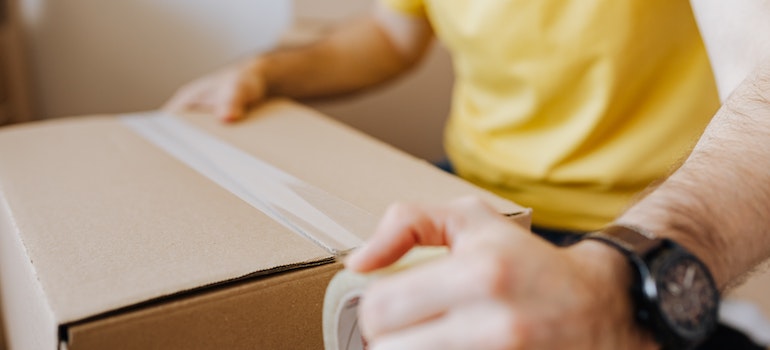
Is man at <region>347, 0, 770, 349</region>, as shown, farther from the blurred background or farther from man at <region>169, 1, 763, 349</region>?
the blurred background

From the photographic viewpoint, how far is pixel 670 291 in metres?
0.29

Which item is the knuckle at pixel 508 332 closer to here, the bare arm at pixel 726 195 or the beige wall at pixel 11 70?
the bare arm at pixel 726 195

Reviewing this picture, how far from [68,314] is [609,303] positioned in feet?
0.83

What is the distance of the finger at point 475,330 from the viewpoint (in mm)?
252

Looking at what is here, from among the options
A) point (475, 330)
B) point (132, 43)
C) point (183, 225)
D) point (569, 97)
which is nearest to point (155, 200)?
point (183, 225)

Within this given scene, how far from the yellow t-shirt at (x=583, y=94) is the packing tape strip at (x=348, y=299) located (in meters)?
0.40

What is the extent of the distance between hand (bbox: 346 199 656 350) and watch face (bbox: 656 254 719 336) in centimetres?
1

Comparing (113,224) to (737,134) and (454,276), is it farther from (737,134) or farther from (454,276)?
(737,134)

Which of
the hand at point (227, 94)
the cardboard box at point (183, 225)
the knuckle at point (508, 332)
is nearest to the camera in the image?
the knuckle at point (508, 332)

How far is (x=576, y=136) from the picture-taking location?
0.71 m

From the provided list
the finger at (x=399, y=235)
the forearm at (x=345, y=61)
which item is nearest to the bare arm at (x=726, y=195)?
the finger at (x=399, y=235)

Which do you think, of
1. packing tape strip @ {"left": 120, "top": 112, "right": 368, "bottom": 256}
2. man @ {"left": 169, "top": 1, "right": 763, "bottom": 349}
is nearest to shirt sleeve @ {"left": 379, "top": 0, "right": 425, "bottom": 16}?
man @ {"left": 169, "top": 1, "right": 763, "bottom": 349}

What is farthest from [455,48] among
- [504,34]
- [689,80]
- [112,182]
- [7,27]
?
[7,27]

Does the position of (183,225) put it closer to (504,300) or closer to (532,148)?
(504,300)
